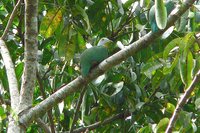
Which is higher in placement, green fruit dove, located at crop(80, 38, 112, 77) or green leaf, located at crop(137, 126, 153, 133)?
green fruit dove, located at crop(80, 38, 112, 77)

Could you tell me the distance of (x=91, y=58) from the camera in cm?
154

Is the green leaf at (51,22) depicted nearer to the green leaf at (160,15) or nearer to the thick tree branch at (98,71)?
the thick tree branch at (98,71)

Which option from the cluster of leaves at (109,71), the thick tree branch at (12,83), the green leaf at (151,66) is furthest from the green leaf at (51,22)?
the green leaf at (151,66)

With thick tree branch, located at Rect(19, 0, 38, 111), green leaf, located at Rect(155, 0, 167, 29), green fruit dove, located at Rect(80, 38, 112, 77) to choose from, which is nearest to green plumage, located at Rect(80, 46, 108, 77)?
green fruit dove, located at Rect(80, 38, 112, 77)

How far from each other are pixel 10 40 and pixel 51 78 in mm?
302

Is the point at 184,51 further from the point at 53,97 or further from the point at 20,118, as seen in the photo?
the point at 20,118

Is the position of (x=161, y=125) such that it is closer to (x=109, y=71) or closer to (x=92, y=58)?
(x=92, y=58)

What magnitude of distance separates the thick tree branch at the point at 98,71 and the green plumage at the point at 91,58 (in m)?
0.02

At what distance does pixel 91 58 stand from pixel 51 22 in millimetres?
402

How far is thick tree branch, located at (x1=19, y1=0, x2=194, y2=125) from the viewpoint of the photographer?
1437 mm

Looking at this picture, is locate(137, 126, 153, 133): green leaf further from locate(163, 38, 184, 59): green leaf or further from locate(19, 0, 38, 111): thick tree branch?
locate(19, 0, 38, 111): thick tree branch

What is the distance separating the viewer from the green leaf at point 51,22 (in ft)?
6.09

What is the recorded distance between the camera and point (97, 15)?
2.18 m

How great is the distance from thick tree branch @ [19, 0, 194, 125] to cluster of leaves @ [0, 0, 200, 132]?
1.17ft
